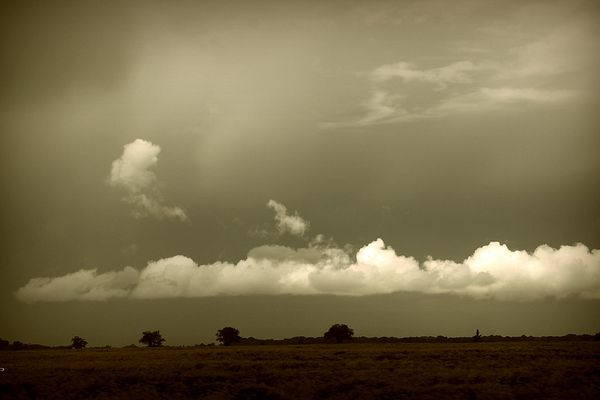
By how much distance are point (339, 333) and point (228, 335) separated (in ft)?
117

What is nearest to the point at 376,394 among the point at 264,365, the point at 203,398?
the point at 203,398

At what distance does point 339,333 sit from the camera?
182750 mm

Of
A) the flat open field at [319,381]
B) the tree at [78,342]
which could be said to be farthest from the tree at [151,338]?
the flat open field at [319,381]

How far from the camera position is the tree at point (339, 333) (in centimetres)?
18238

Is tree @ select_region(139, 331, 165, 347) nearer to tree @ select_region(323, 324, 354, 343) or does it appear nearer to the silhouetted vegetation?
tree @ select_region(323, 324, 354, 343)

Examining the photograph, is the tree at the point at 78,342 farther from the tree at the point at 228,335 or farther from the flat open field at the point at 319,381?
the flat open field at the point at 319,381

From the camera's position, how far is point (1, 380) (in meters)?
53.3

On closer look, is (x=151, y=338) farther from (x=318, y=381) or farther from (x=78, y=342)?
(x=318, y=381)

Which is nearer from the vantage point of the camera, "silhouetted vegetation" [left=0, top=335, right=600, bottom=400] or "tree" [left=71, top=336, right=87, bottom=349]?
"silhouetted vegetation" [left=0, top=335, right=600, bottom=400]

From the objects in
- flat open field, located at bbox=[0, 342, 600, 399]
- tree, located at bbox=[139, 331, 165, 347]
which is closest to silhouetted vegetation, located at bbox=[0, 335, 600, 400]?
flat open field, located at bbox=[0, 342, 600, 399]

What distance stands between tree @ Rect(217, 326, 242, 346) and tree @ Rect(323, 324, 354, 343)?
2888 cm

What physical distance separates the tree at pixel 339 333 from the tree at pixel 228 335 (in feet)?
94.7

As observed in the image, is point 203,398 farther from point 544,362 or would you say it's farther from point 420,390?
point 544,362

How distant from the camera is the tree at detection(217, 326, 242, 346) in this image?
179125 mm
